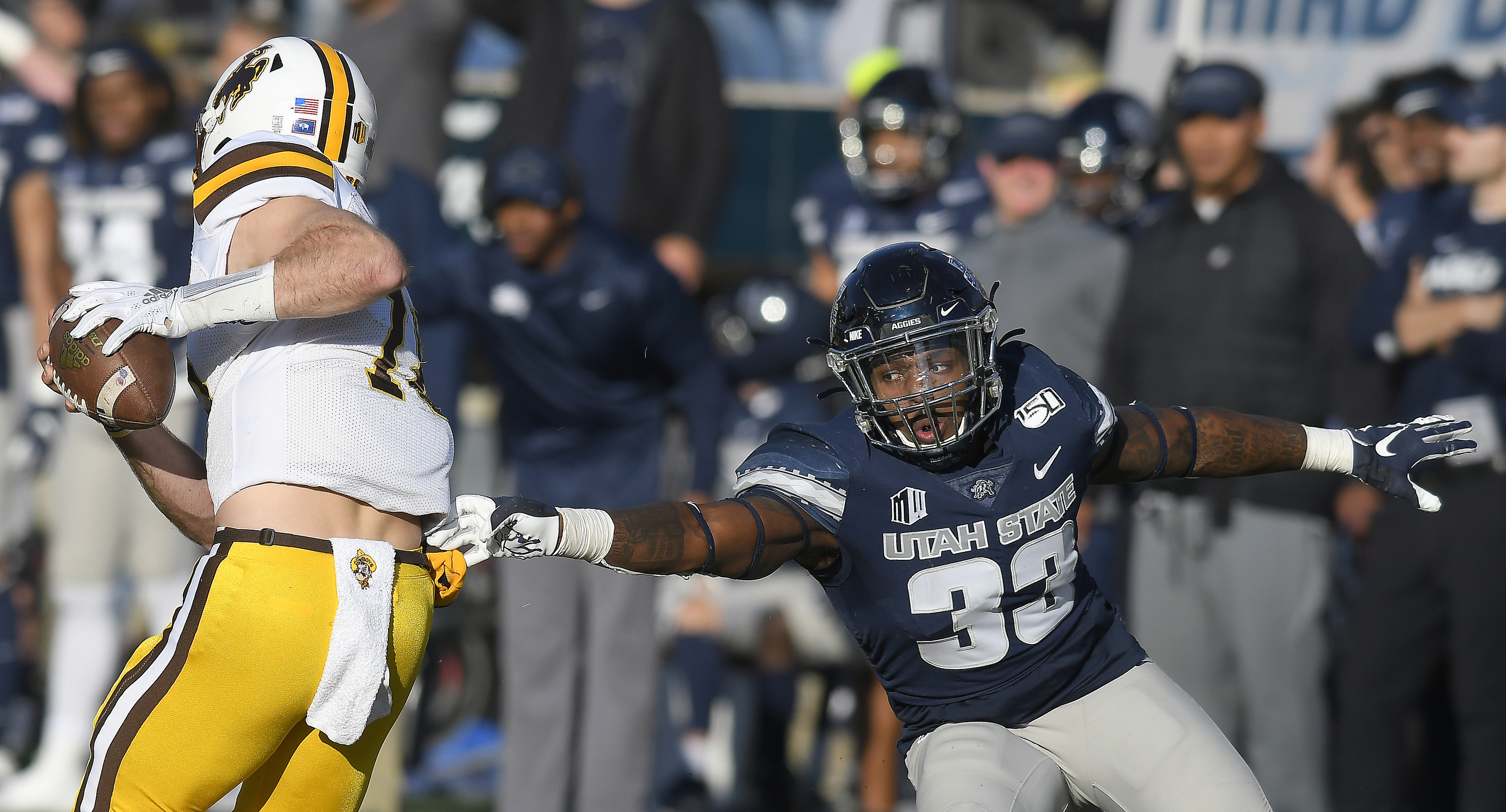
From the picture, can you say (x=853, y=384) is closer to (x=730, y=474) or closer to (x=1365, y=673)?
(x=1365, y=673)

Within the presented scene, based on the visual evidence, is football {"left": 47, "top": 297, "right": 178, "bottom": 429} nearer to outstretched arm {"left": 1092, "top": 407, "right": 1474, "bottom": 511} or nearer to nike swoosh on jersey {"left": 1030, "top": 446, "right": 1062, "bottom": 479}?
nike swoosh on jersey {"left": 1030, "top": 446, "right": 1062, "bottom": 479}

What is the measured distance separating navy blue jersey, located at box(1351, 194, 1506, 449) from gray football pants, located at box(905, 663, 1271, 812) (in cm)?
200

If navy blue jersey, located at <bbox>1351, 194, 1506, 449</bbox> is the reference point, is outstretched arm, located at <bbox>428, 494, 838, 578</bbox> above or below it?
above

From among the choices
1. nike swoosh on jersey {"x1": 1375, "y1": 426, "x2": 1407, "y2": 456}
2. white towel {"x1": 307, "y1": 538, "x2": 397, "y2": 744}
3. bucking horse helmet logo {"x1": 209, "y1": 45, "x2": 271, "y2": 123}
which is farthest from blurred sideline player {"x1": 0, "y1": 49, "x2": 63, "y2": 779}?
nike swoosh on jersey {"x1": 1375, "y1": 426, "x2": 1407, "y2": 456}

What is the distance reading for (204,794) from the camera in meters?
2.93

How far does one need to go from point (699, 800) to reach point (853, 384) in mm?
3259

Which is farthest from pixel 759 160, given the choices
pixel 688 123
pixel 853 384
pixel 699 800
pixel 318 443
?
pixel 318 443

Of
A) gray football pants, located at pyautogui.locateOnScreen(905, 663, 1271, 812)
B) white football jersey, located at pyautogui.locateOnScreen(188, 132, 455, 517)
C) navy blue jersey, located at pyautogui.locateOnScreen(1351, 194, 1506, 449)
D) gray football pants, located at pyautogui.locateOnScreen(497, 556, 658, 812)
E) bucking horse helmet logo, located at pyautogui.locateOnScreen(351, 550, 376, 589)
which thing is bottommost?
gray football pants, located at pyautogui.locateOnScreen(497, 556, 658, 812)

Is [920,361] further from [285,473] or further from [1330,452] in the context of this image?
[285,473]

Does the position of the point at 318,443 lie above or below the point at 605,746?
above

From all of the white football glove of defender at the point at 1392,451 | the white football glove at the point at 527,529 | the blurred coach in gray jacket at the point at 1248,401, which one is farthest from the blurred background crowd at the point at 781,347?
the white football glove at the point at 527,529

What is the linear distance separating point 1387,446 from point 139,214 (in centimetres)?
444

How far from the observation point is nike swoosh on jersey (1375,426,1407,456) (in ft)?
12.3

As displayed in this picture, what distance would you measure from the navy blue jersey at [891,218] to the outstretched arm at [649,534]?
2.79m
